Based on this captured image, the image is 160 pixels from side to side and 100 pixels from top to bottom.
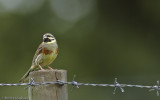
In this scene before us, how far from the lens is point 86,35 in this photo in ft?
76.7

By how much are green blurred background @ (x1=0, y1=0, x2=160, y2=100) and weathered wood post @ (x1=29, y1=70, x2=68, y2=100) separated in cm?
1336

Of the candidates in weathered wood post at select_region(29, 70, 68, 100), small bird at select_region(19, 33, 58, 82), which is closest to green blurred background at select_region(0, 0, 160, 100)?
small bird at select_region(19, 33, 58, 82)

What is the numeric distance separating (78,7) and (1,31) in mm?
5127

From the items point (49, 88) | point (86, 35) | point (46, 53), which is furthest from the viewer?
point (86, 35)

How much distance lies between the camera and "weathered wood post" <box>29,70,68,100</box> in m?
4.93

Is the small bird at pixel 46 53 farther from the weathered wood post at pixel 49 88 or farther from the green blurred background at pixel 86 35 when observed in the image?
the green blurred background at pixel 86 35

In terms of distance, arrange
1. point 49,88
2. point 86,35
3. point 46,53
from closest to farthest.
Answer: point 49,88, point 46,53, point 86,35

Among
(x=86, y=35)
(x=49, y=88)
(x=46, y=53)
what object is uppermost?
(x=86, y=35)

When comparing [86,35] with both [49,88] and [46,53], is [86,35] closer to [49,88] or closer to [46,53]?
[46,53]

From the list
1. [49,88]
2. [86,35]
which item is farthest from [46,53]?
[86,35]

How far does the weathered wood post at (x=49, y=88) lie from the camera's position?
4.93 m

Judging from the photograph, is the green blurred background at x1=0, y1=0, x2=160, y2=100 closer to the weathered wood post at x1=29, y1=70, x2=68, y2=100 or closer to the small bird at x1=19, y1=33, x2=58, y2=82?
the small bird at x1=19, y1=33, x2=58, y2=82

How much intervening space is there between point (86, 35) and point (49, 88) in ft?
60.6

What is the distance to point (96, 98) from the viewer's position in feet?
37.9
